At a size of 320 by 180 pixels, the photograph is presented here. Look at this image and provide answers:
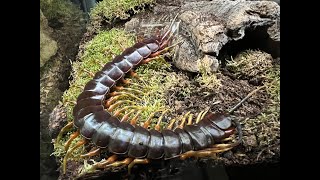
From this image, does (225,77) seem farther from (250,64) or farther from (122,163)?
(122,163)

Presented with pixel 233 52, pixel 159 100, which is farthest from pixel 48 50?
pixel 233 52

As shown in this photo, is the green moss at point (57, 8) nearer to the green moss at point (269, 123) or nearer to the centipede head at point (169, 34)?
the centipede head at point (169, 34)

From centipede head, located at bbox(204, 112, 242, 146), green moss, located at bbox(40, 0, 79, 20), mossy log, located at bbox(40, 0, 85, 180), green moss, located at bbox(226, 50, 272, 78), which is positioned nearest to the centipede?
centipede head, located at bbox(204, 112, 242, 146)

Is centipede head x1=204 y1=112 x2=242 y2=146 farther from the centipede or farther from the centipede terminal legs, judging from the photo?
the centipede terminal legs

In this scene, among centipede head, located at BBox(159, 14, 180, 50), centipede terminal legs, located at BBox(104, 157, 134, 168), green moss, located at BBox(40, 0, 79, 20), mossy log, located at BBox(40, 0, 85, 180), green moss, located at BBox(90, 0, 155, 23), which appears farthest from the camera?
green moss, located at BBox(90, 0, 155, 23)

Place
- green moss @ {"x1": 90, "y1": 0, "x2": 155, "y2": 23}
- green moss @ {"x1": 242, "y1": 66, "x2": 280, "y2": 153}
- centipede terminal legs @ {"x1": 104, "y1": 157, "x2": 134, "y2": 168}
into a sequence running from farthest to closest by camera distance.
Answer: green moss @ {"x1": 90, "y1": 0, "x2": 155, "y2": 23}, centipede terminal legs @ {"x1": 104, "y1": 157, "x2": 134, "y2": 168}, green moss @ {"x1": 242, "y1": 66, "x2": 280, "y2": 153}

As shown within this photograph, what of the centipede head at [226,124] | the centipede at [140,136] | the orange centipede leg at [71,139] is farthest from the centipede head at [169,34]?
the orange centipede leg at [71,139]
